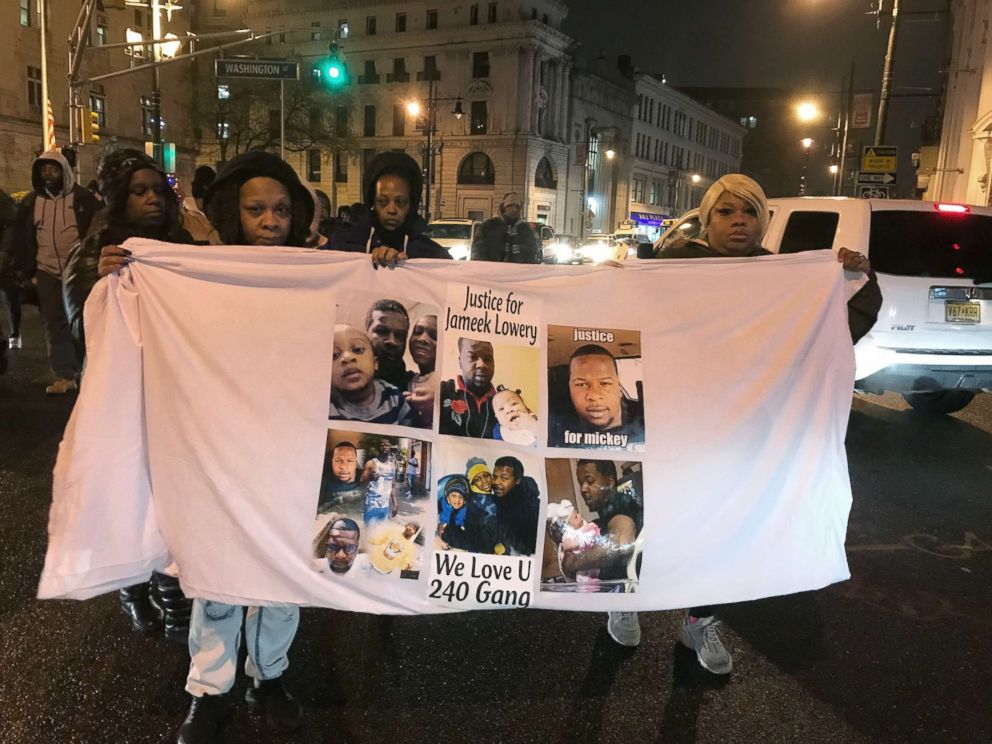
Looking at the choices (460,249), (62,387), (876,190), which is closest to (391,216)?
(62,387)

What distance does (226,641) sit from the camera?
104 inches

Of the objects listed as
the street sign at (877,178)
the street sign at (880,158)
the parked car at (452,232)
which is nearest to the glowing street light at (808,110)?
the street sign at (880,158)

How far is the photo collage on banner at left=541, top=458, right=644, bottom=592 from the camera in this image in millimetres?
2750

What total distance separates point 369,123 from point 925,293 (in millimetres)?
66014

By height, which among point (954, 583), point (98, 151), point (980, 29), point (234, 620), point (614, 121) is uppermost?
point (614, 121)

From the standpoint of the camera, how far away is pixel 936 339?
20.8 feet

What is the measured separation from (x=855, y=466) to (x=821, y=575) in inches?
138

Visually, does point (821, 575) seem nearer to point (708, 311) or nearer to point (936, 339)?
point (708, 311)

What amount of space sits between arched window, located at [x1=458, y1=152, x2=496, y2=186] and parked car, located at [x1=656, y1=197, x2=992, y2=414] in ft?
192

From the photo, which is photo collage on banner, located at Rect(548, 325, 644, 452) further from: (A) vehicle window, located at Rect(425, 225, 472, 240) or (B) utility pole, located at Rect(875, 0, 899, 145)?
(A) vehicle window, located at Rect(425, 225, 472, 240)

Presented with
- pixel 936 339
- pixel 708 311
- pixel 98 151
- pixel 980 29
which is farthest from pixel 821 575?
pixel 98 151

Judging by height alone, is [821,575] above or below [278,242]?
below

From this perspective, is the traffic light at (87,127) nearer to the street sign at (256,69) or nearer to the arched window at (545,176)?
the street sign at (256,69)

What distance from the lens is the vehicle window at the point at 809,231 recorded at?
680 cm
